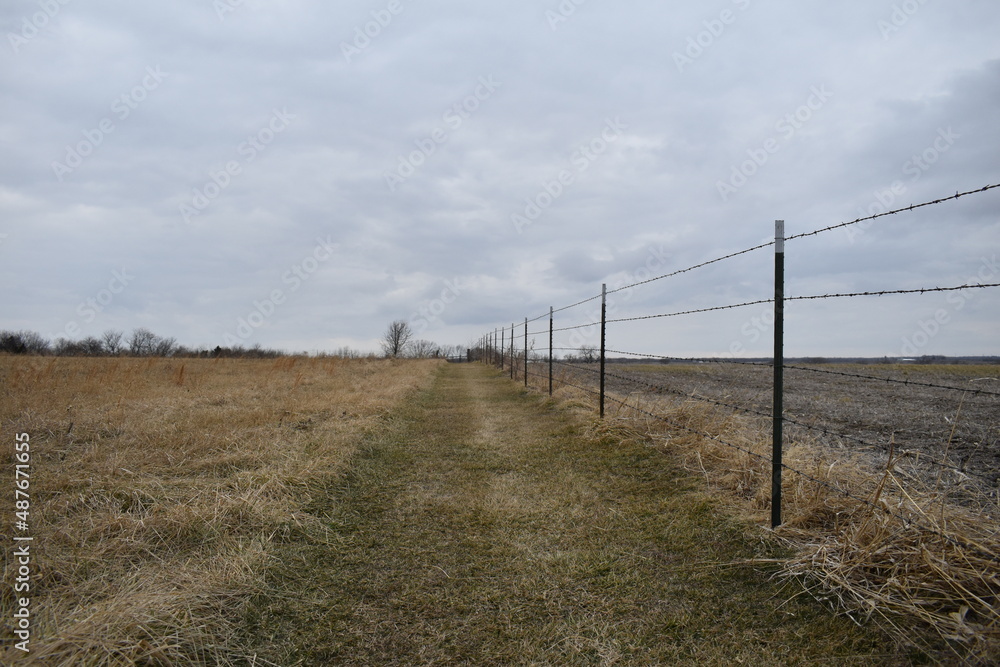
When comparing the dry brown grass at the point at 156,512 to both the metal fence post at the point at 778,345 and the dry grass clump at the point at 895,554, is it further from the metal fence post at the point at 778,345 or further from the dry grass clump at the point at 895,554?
the metal fence post at the point at 778,345

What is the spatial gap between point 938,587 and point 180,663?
3.49m

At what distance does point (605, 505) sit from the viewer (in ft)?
14.2

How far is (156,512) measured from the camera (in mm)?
3484

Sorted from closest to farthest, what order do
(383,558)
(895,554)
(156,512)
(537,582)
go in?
(895,554), (537,582), (383,558), (156,512)

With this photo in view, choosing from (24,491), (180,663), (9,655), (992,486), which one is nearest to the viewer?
(9,655)

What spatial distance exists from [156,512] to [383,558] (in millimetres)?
1654

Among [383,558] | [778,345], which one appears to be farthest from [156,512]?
[778,345]

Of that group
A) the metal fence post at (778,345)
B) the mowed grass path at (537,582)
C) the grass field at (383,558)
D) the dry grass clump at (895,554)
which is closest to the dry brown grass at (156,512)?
the grass field at (383,558)

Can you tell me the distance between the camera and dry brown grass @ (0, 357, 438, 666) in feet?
7.14

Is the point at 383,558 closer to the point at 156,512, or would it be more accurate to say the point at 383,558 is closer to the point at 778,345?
the point at 156,512

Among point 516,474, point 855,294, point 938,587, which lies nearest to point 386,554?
point 516,474

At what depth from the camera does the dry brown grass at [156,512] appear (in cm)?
218

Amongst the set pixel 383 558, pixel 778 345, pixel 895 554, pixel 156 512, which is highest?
pixel 778 345

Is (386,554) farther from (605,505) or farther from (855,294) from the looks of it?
(855,294)
